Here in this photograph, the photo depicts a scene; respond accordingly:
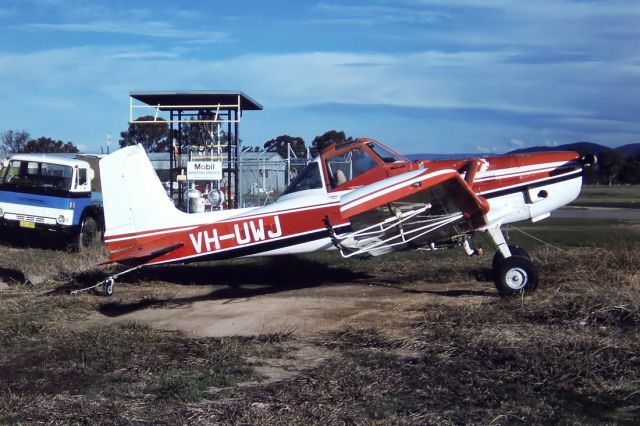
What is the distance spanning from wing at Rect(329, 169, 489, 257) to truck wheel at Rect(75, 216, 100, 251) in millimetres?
9217

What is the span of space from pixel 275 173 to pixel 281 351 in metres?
15.6

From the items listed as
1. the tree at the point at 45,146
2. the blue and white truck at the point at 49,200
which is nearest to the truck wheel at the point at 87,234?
the blue and white truck at the point at 49,200

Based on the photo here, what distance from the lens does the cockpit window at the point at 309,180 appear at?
34.0ft

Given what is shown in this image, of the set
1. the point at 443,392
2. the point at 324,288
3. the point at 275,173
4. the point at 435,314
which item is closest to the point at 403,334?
the point at 435,314

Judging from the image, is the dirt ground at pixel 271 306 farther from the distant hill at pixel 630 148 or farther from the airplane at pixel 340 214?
the distant hill at pixel 630 148

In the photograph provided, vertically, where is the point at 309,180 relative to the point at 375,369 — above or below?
above

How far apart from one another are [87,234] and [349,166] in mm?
9409

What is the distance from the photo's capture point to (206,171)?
19672 mm

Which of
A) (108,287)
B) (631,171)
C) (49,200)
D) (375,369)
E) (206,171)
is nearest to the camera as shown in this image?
(375,369)

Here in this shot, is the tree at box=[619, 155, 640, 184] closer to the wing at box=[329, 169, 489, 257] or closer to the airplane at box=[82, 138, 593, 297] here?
the airplane at box=[82, 138, 593, 297]

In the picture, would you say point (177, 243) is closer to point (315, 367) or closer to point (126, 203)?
point (126, 203)

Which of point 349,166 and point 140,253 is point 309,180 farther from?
point 140,253

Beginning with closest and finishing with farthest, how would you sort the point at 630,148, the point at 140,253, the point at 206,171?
the point at 140,253 < the point at 206,171 < the point at 630,148

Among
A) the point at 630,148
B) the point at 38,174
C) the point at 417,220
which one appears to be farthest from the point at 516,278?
the point at 630,148
